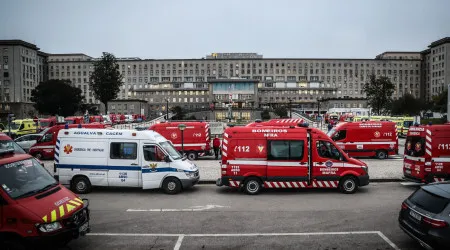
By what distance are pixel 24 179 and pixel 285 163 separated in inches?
352

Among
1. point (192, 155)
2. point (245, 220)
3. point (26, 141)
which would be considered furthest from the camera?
point (26, 141)

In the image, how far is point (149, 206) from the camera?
12.0 metres

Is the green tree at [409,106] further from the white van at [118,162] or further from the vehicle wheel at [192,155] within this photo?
the white van at [118,162]

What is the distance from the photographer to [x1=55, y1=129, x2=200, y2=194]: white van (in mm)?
13758

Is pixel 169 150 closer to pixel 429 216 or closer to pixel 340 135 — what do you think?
pixel 429 216

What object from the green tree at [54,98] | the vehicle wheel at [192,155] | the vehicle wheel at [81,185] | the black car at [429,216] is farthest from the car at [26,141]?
the green tree at [54,98]

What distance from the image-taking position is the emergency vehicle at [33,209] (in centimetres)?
693

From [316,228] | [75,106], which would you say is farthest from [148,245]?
[75,106]

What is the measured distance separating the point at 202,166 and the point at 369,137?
470 inches

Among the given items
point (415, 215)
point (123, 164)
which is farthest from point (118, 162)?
point (415, 215)

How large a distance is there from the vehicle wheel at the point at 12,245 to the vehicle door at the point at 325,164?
1001 cm

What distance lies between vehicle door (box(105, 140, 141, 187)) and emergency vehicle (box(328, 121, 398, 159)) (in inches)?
A: 613

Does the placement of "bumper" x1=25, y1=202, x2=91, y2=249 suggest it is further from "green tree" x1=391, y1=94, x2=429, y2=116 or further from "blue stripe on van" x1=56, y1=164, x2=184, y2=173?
"green tree" x1=391, y1=94, x2=429, y2=116

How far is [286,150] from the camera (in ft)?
45.5
